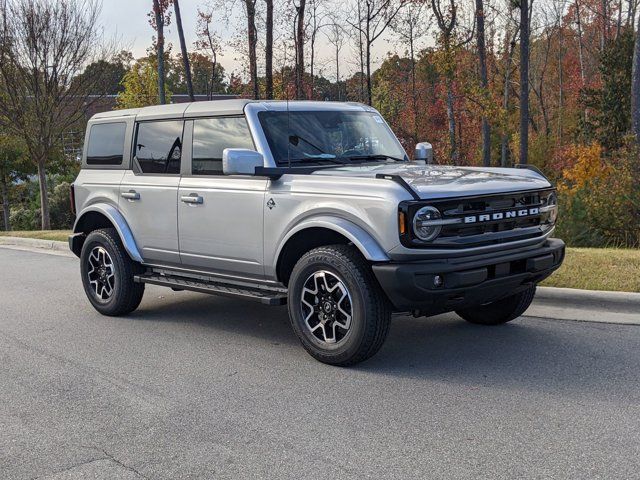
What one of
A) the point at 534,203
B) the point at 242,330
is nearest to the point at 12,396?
the point at 242,330

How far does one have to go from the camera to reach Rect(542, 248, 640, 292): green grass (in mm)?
7353

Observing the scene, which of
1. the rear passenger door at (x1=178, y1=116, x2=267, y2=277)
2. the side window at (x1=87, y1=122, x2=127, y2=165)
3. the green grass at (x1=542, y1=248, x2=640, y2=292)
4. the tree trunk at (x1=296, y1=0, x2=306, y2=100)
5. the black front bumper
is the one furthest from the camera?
the tree trunk at (x1=296, y1=0, x2=306, y2=100)

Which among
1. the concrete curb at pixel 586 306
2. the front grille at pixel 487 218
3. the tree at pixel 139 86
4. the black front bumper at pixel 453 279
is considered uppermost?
the tree at pixel 139 86

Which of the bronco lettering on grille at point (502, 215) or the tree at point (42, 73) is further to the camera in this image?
the tree at point (42, 73)

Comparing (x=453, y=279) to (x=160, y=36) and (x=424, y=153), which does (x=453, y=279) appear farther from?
(x=160, y=36)

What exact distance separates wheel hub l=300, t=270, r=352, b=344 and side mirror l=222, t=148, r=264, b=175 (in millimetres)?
989

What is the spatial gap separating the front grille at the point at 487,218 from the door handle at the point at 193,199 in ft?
7.23

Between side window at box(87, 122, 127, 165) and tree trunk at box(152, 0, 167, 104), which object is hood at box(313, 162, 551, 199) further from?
tree trunk at box(152, 0, 167, 104)

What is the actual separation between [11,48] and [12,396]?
14606mm

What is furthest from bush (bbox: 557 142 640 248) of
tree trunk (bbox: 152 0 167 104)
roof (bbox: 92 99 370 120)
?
tree trunk (bbox: 152 0 167 104)

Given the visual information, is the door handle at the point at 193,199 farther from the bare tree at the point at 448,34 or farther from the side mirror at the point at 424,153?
the bare tree at the point at 448,34

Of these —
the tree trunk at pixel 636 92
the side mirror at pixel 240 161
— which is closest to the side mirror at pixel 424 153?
the side mirror at pixel 240 161

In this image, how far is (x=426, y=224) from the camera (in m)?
4.95

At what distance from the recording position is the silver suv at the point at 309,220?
5.06 m
